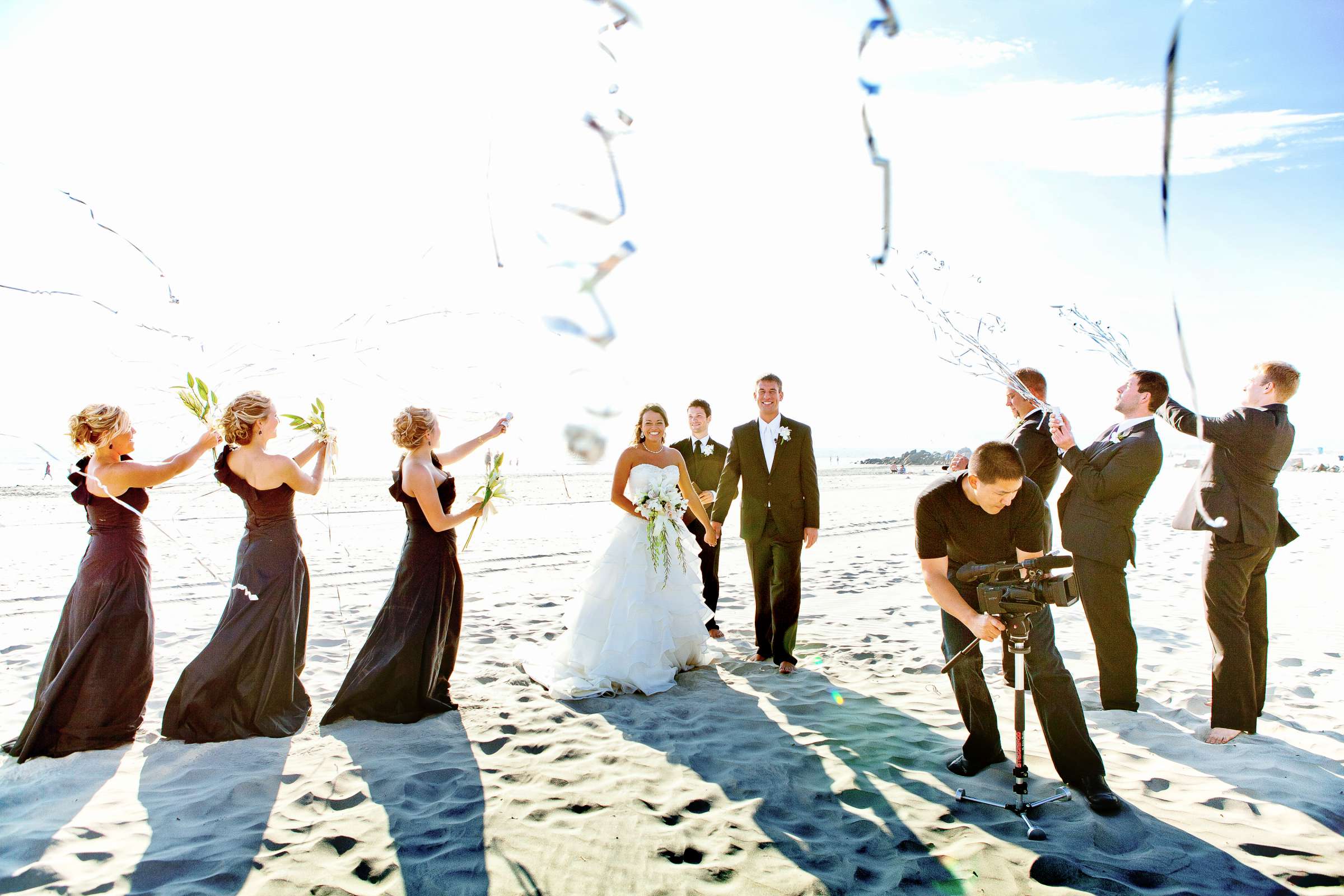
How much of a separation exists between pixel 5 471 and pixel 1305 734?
56048mm

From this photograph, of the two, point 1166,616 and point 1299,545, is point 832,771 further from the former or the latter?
point 1299,545

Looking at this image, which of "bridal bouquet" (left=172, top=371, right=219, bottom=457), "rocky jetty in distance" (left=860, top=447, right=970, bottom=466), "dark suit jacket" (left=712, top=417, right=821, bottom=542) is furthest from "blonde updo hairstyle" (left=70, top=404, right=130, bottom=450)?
"rocky jetty in distance" (left=860, top=447, right=970, bottom=466)

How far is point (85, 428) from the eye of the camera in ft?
14.1

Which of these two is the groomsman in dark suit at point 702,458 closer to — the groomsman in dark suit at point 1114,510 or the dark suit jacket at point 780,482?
the dark suit jacket at point 780,482

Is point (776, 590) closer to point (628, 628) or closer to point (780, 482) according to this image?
point (780, 482)

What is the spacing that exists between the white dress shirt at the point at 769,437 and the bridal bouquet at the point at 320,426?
10.6 feet

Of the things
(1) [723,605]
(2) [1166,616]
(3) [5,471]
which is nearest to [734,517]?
(1) [723,605]

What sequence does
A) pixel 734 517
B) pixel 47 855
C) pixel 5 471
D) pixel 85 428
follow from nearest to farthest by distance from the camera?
pixel 47 855 → pixel 85 428 → pixel 734 517 → pixel 5 471

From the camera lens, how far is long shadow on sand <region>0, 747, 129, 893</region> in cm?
302

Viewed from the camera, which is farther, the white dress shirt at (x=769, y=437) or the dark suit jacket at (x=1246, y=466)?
the white dress shirt at (x=769, y=437)

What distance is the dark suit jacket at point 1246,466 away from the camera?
4.33 meters

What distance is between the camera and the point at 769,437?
20.9 feet

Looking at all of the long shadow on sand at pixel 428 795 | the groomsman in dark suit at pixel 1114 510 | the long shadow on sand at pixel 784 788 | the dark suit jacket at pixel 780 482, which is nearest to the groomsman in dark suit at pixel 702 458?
the dark suit jacket at pixel 780 482

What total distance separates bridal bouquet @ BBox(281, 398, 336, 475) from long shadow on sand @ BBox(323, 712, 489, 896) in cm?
167
